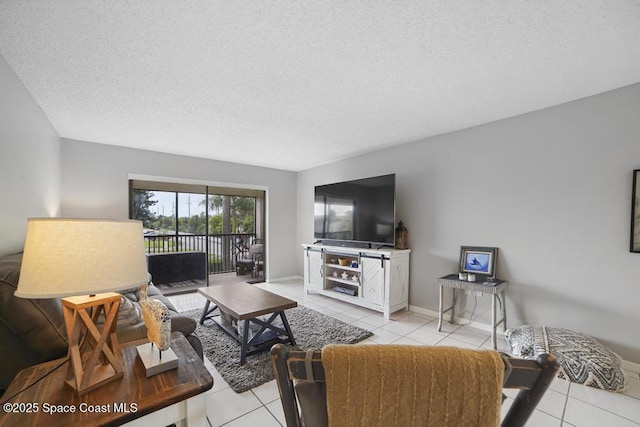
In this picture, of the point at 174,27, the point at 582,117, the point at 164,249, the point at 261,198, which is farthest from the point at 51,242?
the point at 261,198

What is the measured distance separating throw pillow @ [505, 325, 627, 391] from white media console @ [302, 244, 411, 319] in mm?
1351

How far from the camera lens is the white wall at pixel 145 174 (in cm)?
364

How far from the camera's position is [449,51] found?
175 cm

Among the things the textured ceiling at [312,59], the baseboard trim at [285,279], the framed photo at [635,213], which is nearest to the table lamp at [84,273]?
the textured ceiling at [312,59]

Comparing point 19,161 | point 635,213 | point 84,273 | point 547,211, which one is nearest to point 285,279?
point 19,161

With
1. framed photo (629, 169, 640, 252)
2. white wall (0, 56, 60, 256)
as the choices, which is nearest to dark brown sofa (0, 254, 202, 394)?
white wall (0, 56, 60, 256)

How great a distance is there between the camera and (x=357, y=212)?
13.2 ft

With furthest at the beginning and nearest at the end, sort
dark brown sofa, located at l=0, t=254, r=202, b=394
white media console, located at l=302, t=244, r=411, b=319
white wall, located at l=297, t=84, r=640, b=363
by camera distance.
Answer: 1. white media console, located at l=302, t=244, r=411, b=319
2. white wall, located at l=297, t=84, r=640, b=363
3. dark brown sofa, located at l=0, t=254, r=202, b=394

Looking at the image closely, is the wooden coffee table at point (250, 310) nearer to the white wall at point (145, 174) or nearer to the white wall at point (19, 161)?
the white wall at point (19, 161)

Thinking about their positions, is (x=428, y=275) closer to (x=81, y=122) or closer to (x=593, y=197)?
(x=593, y=197)

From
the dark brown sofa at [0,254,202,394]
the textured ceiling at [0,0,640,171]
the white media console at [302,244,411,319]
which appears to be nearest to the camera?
the dark brown sofa at [0,254,202,394]

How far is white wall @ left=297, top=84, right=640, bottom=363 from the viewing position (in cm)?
225

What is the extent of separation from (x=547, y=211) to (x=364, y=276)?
2.13 meters

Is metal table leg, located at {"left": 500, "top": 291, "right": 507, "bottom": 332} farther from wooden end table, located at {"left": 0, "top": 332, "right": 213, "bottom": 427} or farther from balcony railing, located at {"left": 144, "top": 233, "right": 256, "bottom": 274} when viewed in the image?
balcony railing, located at {"left": 144, "top": 233, "right": 256, "bottom": 274}
